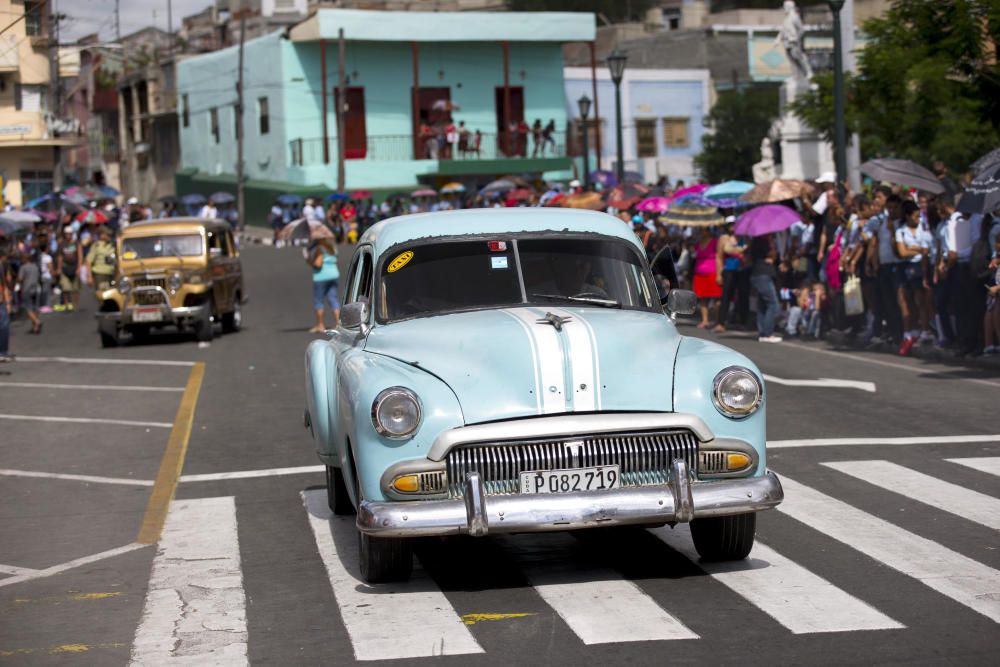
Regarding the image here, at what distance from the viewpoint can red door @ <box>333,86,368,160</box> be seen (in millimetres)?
64938

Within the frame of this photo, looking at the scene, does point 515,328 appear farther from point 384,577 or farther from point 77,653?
point 77,653

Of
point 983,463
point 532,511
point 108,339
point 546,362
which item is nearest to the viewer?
point 532,511

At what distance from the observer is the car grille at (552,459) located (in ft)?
24.7

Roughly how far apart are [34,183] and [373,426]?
60.6m

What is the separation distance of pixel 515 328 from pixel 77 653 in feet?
8.79

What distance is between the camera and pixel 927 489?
34.3ft

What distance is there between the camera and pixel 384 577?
8094mm

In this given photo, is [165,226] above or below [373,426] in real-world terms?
above

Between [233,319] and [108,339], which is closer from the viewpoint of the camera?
[108,339]

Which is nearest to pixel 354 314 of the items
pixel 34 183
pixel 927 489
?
pixel 927 489

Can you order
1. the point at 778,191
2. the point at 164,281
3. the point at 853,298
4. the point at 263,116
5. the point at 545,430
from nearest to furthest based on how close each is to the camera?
the point at 545,430, the point at 853,298, the point at 778,191, the point at 164,281, the point at 263,116

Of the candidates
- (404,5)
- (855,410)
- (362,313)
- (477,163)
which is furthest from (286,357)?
(404,5)

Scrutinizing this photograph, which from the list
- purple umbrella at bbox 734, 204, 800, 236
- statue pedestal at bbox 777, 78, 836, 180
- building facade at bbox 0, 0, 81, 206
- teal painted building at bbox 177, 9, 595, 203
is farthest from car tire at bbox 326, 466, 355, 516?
building facade at bbox 0, 0, 81, 206

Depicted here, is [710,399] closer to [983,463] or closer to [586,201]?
[983,463]
